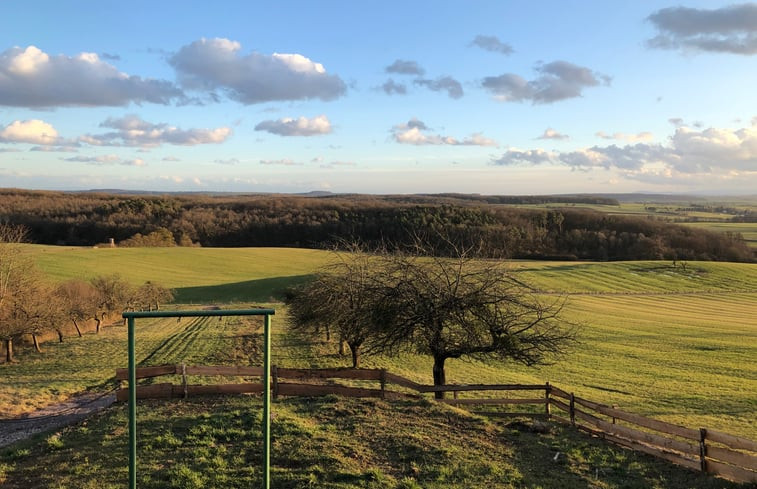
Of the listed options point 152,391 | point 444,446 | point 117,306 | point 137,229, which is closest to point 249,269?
point 117,306

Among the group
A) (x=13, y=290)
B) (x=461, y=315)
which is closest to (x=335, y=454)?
(x=461, y=315)

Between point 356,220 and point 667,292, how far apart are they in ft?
245

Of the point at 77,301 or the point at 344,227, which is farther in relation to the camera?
the point at 344,227

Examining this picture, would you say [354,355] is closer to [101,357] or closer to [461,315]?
[461,315]

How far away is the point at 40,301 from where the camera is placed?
90.8ft

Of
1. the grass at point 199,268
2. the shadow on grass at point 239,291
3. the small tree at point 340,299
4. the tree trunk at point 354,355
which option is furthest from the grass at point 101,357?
the grass at point 199,268

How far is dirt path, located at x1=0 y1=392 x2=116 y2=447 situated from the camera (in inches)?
506

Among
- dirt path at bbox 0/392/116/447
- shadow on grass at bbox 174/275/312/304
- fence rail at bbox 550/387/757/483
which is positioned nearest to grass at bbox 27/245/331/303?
shadow on grass at bbox 174/275/312/304

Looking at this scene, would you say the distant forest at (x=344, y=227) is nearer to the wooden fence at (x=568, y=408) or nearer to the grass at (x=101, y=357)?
the grass at (x=101, y=357)

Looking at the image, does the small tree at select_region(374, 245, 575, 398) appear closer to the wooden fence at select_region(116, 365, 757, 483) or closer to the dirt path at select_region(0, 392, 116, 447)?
the wooden fence at select_region(116, 365, 757, 483)

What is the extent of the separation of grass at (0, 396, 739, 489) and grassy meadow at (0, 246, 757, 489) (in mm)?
39

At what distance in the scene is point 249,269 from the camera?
238 feet

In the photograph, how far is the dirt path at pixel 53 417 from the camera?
12841 mm

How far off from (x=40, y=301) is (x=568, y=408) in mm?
28195
